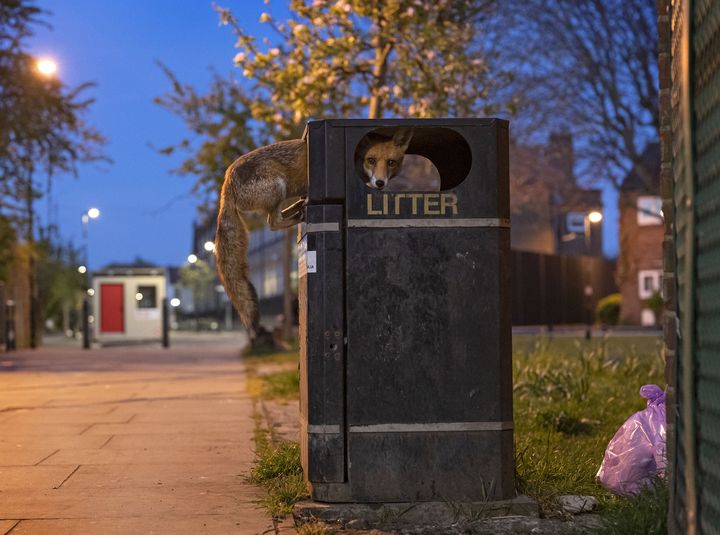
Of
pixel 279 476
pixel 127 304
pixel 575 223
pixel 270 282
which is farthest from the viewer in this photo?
pixel 270 282

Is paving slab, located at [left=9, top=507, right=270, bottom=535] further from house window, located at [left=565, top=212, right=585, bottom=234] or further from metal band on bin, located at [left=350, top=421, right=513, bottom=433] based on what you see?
house window, located at [left=565, top=212, right=585, bottom=234]

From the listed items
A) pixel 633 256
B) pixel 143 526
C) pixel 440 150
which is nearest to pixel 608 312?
pixel 633 256

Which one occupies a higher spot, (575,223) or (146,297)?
(575,223)

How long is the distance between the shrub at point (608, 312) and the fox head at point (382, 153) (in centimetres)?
3586

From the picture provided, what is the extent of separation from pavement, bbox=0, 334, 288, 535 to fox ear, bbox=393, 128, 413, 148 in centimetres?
233

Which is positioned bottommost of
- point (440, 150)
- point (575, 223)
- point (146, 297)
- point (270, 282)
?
point (146, 297)

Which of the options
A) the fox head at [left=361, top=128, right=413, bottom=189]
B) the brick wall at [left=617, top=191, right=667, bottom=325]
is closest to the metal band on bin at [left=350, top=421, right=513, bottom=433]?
the fox head at [left=361, top=128, right=413, bottom=189]

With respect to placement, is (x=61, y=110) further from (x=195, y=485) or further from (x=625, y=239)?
(x=625, y=239)

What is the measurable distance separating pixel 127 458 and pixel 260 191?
256 centimetres

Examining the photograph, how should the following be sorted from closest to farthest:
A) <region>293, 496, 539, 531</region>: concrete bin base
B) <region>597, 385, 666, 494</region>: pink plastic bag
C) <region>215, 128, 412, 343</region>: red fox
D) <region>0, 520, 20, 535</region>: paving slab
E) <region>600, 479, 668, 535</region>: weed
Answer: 1. <region>600, 479, 668, 535</region>: weed
2. <region>0, 520, 20, 535</region>: paving slab
3. <region>293, 496, 539, 531</region>: concrete bin base
4. <region>597, 385, 666, 494</region>: pink plastic bag
5. <region>215, 128, 412, 343</region>: red fox

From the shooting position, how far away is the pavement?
5457 mm

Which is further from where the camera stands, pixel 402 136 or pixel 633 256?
pixel 633 256

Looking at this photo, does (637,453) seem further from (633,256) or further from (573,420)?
(633,256)

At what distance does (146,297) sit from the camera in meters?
35.9
